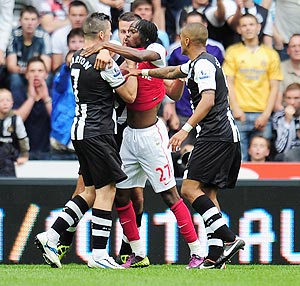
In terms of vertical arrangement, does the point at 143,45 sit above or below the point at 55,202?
above

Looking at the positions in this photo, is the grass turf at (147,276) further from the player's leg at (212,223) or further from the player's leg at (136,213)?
the player's leg at (136,213)

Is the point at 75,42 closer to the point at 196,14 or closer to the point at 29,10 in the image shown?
the point at 29,10

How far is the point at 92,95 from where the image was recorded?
8938 mm

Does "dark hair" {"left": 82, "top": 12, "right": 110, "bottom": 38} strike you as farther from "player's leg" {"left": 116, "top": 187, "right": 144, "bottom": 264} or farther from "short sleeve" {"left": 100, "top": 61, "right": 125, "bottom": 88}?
"player's leg" {"left": 116, "top": 187, "right": 144, "bottom": 264}

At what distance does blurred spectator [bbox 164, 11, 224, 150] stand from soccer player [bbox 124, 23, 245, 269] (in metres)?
3.49

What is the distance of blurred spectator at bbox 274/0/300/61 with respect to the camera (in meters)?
13.4

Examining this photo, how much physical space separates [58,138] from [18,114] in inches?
23.6

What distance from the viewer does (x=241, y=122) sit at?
1279 centimetres

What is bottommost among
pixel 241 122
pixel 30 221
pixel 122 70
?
pixel 30 221

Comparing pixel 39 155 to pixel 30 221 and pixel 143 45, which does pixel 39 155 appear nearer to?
pixel 30 221

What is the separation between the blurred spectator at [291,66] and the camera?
13.1m

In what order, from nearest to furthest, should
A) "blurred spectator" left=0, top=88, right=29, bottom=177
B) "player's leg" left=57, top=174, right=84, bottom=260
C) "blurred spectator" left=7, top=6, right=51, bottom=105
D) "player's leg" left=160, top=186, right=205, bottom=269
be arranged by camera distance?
1. "player's leg" left=160, top=186, right=205, bottom=269
2. "player's leg" left=57, top=174, right=84, bottom=260
3. "blurred spectator" left=0, top=88, right=29, bottom=177
4. "blurred spectator" left=7, top=6, right=51, bottom=105

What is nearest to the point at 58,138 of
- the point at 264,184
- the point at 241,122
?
the point at 241,122

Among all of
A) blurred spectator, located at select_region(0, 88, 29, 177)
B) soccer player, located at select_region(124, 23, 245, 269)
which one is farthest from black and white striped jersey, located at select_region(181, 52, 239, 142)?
blurred spectator, located at select_region(0, 88, 29, 177)
